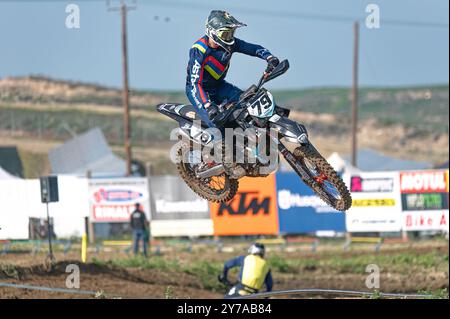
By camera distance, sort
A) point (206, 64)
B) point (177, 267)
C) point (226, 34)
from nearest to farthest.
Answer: point (226, 34) < point (206, 64) < point (177, 267)

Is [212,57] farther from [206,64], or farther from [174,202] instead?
[174,202]

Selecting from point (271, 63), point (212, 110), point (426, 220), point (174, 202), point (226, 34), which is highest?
point (226, 34)

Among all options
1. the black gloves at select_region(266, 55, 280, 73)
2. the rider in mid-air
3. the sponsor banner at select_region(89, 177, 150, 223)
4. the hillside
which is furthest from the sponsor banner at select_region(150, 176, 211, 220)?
the hillside

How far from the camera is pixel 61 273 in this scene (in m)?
19.6

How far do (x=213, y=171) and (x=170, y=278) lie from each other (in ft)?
33.7

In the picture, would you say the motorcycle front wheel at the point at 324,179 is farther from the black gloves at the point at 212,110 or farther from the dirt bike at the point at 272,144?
the black gloves at the point at 212,110

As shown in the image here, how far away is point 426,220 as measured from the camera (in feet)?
93.5

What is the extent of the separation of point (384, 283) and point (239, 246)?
7979 mm

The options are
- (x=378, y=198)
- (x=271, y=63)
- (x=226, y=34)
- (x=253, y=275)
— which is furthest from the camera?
(x=378, y=198)

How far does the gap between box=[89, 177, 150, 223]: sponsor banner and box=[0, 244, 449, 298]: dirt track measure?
7.39 feet

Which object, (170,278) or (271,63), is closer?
(271,63)

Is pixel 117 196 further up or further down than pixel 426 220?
further up

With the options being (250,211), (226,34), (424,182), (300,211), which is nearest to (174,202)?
(250,211)

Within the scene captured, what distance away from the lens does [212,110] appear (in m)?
12.1
